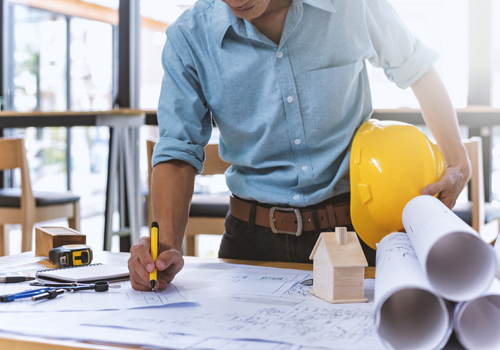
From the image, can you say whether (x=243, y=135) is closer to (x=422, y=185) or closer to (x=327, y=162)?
(x=327, y=162)

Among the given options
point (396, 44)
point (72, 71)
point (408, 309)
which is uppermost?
point (72, 71)

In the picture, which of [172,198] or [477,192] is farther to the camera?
[477,192]

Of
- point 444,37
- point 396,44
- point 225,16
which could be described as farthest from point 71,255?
point 444,37

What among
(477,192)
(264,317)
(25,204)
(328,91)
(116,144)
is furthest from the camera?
(116,144)

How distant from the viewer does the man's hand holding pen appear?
2.74 ft

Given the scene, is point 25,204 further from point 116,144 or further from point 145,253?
point 145,253

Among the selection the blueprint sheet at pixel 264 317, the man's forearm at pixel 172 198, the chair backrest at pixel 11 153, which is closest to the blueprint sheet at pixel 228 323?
the blueprint sheet at pixel 264 317

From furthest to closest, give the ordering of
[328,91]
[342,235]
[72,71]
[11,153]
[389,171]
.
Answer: [72,71], [11,153], [328,91], [389,171], [342,235]

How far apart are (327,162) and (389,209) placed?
0.82 feet

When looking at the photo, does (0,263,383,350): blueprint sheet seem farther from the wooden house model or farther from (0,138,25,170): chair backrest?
(0,138,25,170): chair backrest

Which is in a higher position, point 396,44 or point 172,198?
point 396,44

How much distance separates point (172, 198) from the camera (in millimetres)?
1089

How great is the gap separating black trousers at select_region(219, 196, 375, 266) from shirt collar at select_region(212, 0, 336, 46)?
47cm

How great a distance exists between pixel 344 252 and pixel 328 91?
0.52 m
